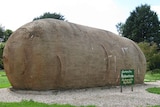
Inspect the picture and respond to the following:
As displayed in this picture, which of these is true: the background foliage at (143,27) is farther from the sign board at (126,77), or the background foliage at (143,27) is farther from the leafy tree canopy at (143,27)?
the sign board at (126,77)

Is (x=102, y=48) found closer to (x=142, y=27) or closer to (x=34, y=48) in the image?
(x=34, y=48)

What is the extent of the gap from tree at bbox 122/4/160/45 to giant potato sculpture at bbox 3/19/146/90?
37262mm

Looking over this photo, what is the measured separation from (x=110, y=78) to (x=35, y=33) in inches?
199

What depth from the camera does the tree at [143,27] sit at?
171 feet

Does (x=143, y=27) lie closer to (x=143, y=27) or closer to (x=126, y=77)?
(x=143, y=27)

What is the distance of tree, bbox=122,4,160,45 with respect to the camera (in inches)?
2048

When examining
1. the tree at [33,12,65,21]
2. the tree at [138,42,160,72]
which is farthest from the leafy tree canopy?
the tree at [33,12,65,21]

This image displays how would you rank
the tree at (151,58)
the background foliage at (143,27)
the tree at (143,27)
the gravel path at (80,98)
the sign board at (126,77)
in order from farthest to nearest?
1. the tree at (143,27)
2. the background foliage at (143,27)
3. the tree at (151,58)
4. the sign board at (126,77)
5. the gravel path at (80,98)

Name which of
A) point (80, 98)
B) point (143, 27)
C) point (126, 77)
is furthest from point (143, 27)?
point (80, 98)

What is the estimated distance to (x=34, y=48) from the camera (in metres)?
12.9

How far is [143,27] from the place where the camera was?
173 ft

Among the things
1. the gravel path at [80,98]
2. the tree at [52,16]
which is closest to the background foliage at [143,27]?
the tree at [52,16]

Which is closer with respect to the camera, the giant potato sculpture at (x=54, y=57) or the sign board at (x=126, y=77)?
the giant potato sculpture at (x=54, y=57)

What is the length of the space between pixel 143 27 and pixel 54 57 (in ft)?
136
